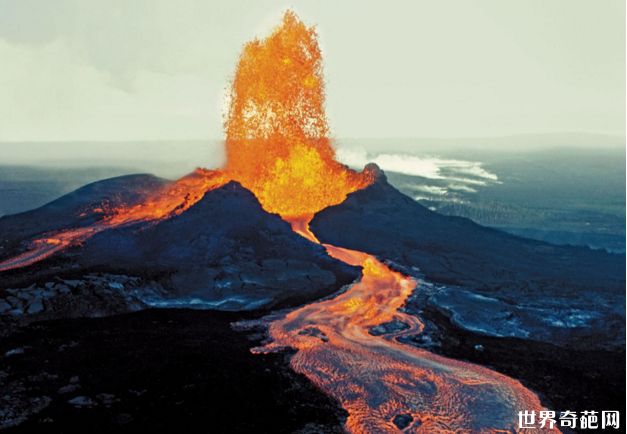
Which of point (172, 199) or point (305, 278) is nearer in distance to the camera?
point (305, 278)

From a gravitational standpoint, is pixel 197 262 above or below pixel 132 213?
below

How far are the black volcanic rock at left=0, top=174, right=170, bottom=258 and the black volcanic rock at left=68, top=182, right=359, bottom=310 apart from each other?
553cm

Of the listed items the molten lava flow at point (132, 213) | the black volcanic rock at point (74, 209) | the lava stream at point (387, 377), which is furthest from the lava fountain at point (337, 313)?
the black volcanic rock at point (74, 209)

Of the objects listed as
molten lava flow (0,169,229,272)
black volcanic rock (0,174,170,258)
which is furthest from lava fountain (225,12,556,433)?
black volcanic rock (0,174,170,258)

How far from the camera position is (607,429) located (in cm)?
1329

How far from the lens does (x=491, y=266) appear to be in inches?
1063

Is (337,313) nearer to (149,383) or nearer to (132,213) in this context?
(149,383)

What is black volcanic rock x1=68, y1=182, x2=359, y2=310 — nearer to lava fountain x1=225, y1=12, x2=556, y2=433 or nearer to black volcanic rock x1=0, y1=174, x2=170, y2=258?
lava fountain x1=225, y1=12, x2=556, y2=433

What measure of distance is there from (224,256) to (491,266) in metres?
14.0

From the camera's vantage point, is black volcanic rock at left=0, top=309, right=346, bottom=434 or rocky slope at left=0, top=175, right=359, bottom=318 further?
rocky slope at left=0, top=175, right=359, bottom=318

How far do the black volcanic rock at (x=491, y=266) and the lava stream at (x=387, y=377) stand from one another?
3.90 metres

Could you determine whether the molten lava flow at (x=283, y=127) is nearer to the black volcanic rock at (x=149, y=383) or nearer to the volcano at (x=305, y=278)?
the volcano at (x=305, y=278)

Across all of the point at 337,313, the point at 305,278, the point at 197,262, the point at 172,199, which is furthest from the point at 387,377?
the point at 172,199

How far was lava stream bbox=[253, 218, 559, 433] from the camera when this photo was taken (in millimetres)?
13297
